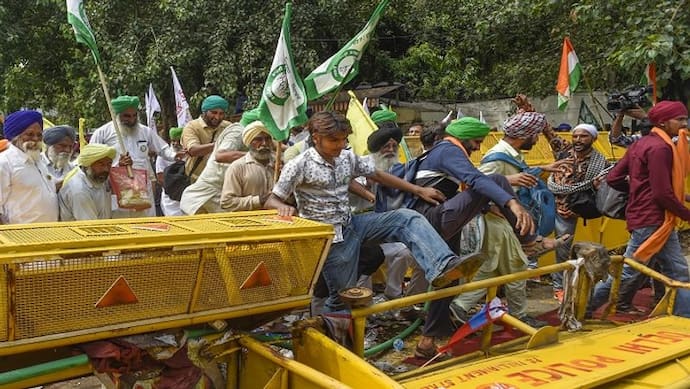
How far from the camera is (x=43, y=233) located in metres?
2.34

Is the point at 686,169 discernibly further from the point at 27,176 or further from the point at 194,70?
the point at 194,70

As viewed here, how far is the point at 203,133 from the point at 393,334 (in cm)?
246

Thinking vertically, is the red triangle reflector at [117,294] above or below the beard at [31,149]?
below

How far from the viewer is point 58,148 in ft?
16.7

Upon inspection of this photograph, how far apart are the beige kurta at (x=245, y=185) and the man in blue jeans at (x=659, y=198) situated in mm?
2562

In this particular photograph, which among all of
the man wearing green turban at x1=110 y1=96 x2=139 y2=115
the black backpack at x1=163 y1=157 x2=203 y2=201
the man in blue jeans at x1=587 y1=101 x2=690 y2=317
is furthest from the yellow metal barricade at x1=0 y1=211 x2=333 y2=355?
the man wearing green turban at x1=110 y1=96 x2=139 y2=115

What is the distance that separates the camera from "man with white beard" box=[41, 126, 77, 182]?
194 inches

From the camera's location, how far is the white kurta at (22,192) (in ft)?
12.4

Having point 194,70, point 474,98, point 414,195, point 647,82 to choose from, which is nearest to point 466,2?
point 474,98

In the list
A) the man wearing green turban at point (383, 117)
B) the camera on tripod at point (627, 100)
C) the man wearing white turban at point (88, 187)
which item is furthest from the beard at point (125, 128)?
the camera on tripod at point (627, 100)

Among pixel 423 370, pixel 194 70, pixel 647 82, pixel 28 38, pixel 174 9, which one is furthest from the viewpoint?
pixel 28 38

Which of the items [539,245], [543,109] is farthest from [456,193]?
[543,109]

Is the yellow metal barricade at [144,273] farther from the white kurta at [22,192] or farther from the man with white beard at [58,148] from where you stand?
the man with white beard at [58,148]

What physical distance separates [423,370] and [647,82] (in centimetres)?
648
